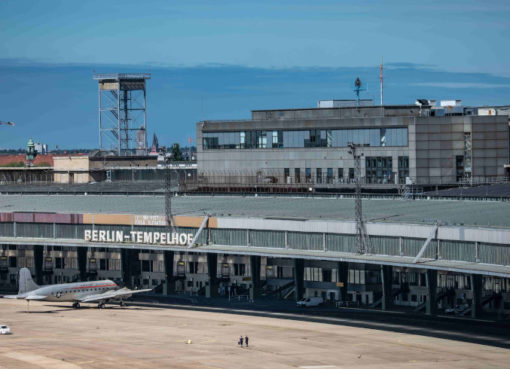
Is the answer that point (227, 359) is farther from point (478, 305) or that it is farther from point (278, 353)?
point (478, 305)

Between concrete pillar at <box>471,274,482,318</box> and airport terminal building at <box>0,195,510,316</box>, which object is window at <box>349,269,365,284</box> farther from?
concrete pillar at <box>471,274,482,318</box>

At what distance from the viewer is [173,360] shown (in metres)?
87.6

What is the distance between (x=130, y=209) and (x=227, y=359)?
5473 cm

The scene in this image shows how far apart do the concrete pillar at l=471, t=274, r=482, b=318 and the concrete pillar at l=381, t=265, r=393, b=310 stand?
1103 cm

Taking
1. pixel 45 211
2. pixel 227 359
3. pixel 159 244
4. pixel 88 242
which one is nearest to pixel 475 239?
pixel 227 359

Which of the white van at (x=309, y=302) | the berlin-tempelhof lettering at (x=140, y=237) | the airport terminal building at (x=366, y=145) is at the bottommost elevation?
the white van at (x=309, y=302)

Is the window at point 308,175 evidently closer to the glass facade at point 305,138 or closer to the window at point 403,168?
the glass facade at point 305,138

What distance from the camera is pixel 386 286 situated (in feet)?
388

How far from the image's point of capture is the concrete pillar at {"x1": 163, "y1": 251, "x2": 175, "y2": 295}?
450 ft

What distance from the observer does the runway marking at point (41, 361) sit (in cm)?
8466

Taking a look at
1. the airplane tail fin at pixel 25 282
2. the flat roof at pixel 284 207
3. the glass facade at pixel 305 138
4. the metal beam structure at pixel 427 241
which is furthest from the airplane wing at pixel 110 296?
the glass facade at pixel 305 138

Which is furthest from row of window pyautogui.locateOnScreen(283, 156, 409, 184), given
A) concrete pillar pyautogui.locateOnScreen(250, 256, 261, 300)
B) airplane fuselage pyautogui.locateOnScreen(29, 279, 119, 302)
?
airplane fuselage pyautogui.locateOnScreen(29, 279, 119, 302)

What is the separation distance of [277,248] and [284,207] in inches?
562

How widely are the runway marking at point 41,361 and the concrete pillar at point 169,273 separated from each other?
46565mm
